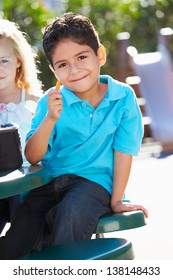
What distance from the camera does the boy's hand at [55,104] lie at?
299 cm

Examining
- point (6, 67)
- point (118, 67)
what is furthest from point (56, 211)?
point (118, 67)

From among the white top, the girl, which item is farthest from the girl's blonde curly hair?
the white top

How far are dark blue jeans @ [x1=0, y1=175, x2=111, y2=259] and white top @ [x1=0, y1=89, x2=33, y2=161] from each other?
580 mm

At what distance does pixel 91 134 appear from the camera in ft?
10.7

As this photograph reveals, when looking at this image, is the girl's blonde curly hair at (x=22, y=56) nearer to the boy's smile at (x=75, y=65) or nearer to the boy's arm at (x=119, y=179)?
the boy's smile at (x=75, y=65)

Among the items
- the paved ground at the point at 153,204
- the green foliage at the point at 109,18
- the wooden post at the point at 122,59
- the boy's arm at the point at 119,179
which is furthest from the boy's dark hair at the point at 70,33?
the green foliage at the point at 109,18

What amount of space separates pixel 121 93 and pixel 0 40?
773 millimetres

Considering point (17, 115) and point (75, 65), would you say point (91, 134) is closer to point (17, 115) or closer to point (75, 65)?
point (75, 65)

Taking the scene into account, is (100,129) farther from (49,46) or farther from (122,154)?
(49,46)

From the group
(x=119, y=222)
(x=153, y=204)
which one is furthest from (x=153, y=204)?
(x=119, y=222)

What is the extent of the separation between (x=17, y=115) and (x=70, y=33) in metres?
0.75

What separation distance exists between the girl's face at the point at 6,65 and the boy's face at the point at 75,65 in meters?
0.56

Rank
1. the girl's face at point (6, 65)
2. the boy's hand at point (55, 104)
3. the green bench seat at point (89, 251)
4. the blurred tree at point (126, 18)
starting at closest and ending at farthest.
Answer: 1. the green bench seat at point (89, 251)
2. the boy's hand at point (55, 104)
3. the girl's face at point (6, 65)
4. the blurred tree at point (126, 18)

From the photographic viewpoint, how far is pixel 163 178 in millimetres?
7055
